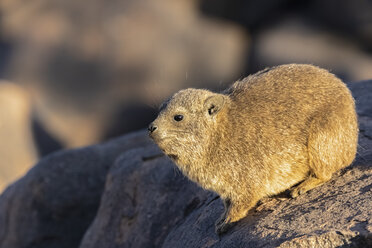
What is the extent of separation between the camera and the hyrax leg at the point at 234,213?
5.32 meters

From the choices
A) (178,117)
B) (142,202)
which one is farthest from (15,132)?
(178,117)

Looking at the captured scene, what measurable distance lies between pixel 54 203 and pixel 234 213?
4.52m

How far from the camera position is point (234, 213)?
5.36 metres

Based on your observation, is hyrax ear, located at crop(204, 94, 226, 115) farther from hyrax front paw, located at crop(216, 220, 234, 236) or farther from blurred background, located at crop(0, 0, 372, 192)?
blurred background, located at crop(0, 0, 372, 192)

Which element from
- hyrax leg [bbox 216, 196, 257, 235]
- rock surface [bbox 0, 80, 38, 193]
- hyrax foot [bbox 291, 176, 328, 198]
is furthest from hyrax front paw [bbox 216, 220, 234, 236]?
rock surface [bbox 0, 80, 38, 193]

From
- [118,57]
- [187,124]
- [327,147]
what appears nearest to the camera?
[327,147]

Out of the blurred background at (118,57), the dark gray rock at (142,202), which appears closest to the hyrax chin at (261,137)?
the dark gray rock at (142,202)

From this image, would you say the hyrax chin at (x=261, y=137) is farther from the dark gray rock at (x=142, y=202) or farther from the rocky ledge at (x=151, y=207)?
the dark gray rock at (x=142, y=202)

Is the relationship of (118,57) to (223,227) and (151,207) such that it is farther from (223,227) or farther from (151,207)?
(223,227)

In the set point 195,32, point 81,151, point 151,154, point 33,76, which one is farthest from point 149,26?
point 151,154

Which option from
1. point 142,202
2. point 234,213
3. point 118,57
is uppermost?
point 234,213

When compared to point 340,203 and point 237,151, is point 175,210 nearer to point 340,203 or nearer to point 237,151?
point 237,151

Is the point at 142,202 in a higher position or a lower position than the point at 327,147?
lower

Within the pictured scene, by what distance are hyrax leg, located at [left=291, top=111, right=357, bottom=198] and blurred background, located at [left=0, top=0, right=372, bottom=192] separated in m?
11.4
